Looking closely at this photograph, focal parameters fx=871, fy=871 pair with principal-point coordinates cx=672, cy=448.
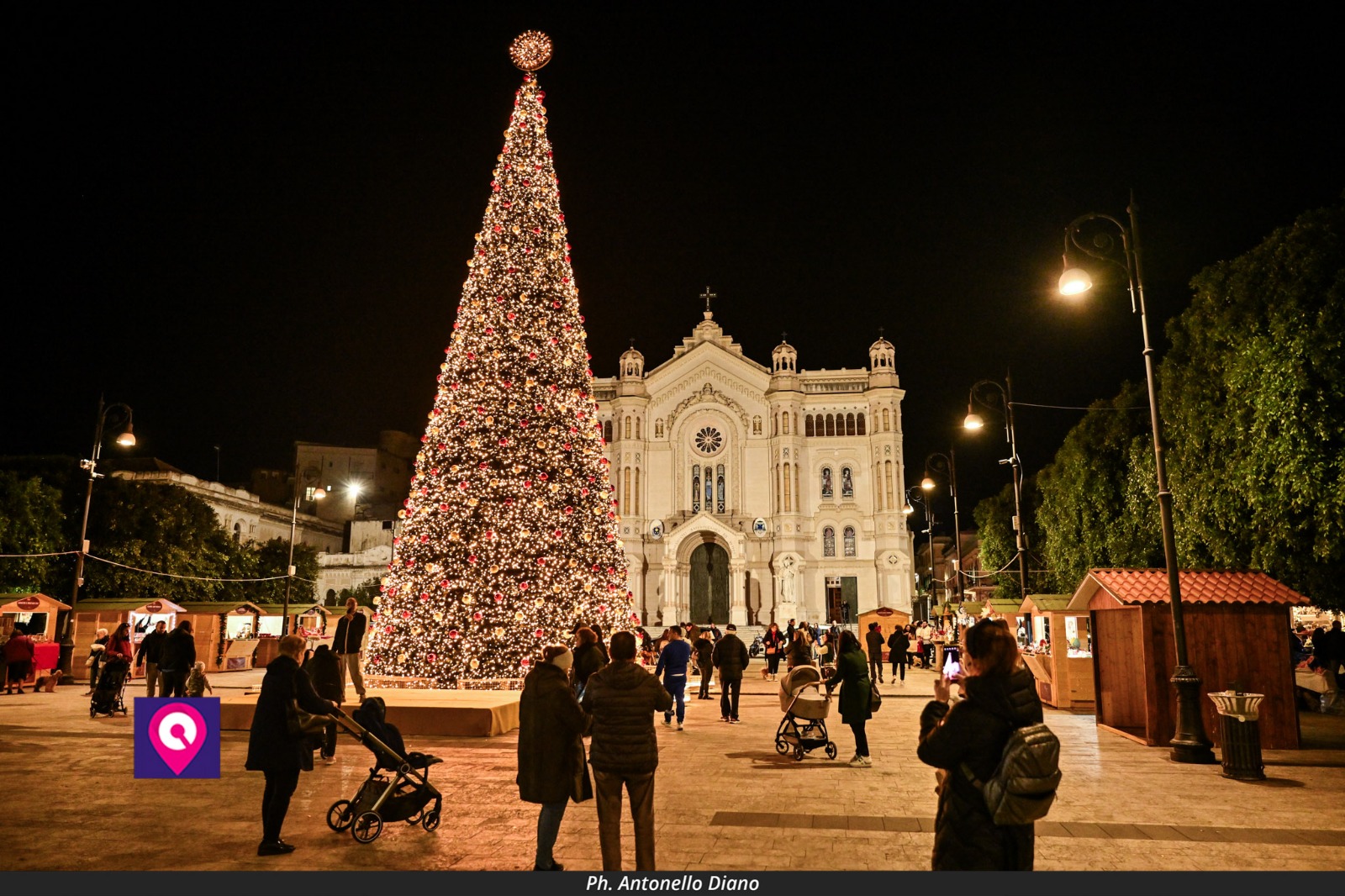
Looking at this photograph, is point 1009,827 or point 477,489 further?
point 477,489

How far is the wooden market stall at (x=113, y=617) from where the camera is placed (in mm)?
23531

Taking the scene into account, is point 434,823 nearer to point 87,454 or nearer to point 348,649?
point 348,649

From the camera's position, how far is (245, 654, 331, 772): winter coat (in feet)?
20.2

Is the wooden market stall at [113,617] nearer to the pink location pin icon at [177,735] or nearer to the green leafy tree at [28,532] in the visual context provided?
the green leafy tree at [28,532]

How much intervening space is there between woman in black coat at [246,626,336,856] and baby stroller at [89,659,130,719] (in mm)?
10862

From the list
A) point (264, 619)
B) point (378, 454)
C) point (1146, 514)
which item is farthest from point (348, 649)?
point (378, 454)

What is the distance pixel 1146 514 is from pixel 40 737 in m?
24.4

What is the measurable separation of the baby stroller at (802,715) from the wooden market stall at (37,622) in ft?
60.7

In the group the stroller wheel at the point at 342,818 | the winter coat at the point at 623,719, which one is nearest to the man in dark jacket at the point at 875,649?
the stroller wheel at the point at 342,818

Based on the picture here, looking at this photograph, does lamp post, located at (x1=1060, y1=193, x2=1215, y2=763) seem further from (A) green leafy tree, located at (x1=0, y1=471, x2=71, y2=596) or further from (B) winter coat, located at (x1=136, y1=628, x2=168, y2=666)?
(A) green leafy tree, located at (x1=0, y1=471, x2=71, y2=596)

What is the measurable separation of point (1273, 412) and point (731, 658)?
393 inches

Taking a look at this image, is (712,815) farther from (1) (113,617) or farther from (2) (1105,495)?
(2) (1105,495)

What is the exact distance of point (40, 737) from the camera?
12.5 m

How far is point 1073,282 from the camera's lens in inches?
441
